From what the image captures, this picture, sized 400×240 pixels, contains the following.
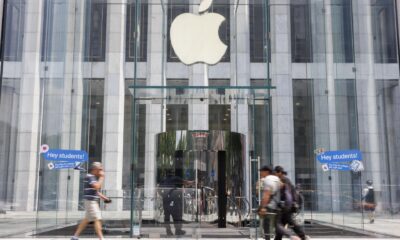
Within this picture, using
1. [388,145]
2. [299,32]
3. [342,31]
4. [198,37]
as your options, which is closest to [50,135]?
[198,37]

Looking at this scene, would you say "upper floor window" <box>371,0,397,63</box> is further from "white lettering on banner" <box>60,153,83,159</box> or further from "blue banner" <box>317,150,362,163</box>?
"white lettering on banner" <box>60,153,83,159</box>

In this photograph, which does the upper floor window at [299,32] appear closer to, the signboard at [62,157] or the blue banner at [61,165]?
the signboard at [62,157]

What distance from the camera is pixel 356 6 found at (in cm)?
2088

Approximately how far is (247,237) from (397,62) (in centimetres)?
1266

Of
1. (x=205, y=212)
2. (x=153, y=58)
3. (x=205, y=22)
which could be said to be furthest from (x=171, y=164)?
(x=153, y=58)

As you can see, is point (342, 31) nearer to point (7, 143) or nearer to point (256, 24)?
point (256, 24)

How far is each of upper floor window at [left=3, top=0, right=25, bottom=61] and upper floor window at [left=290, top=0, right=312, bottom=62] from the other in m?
14.5

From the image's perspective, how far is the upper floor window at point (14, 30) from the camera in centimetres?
2431

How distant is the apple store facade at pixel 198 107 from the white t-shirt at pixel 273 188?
3543 mm

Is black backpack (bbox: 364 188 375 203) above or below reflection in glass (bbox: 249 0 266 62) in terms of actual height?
below

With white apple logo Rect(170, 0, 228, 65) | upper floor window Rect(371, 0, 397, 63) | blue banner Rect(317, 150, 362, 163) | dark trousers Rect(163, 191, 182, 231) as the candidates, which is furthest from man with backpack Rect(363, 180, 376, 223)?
dark trousers Rect(163, 191, 182, 231)

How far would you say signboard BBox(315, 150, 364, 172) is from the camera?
18.1 meters

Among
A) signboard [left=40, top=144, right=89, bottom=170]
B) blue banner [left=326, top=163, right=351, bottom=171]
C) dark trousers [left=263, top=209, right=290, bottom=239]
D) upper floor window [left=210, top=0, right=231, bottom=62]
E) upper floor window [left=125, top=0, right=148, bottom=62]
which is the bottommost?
dark trousers [left=263, top=209, right=290, bottom=239]

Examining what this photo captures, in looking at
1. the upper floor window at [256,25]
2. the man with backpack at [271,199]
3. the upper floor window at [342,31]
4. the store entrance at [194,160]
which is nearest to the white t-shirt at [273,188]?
the man with backpack at [271,199]
